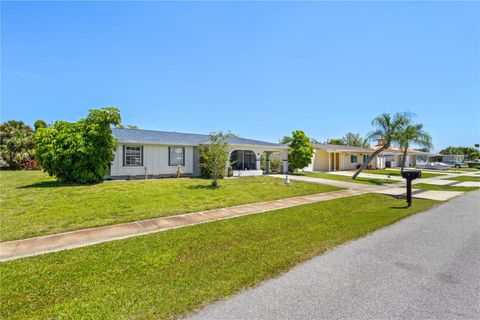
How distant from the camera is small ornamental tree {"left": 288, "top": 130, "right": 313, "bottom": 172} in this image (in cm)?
2447

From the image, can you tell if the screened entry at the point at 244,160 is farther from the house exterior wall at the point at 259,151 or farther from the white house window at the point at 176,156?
the white house window at the point at 176,156

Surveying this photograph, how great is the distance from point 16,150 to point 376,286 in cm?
3455

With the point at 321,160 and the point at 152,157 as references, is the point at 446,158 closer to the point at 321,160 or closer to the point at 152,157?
the point at 321,160

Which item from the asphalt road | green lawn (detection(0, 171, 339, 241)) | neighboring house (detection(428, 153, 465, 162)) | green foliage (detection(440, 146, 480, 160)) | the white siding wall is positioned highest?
green foliage (detection(440, 146, 480, 160))

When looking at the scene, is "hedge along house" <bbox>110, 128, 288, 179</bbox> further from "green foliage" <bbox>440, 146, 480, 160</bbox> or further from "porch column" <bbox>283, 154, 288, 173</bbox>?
"green foliage" <bbox>440, 146, 480, 160</bbox>

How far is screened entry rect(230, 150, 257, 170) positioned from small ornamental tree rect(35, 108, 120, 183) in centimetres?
1405

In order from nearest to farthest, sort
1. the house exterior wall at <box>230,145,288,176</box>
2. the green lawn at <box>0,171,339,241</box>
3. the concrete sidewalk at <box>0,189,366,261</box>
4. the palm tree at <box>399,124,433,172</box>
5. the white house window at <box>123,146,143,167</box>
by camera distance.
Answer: the concrete sidewalk at <box>0,189,366,261</box>
the green lawn at <box>0,171,339,241</box>
the white house window at <box>123,146,143,167</box>
the house exterior wall at <box>230,145,288,176</box>
the palm tree at <box>399,124,433,172</box>

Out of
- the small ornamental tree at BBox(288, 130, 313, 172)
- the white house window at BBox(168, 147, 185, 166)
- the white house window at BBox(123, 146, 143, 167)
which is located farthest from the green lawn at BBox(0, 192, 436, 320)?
the small ornamental tree at BBox(288, 130, 313, 172)

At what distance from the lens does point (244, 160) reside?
2717 centimetres

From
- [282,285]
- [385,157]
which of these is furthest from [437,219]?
[385,157]

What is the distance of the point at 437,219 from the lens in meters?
7.60

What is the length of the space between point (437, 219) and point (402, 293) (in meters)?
6.08

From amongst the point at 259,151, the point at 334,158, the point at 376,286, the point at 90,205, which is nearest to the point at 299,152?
the point at 259,151

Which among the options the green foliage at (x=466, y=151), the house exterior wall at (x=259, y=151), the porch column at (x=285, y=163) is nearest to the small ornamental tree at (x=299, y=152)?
the porch column at (x=285, y=163)
